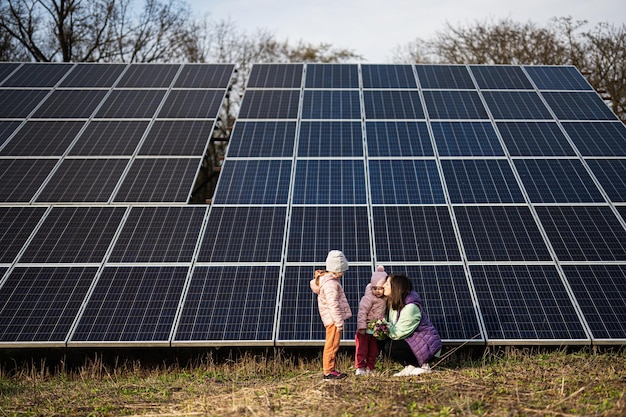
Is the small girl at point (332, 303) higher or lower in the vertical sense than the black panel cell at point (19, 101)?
lower

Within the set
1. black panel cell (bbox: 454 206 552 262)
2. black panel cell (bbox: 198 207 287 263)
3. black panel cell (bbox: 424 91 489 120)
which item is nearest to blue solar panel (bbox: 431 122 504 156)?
black panel cell (bbox: 424 91 489 120)

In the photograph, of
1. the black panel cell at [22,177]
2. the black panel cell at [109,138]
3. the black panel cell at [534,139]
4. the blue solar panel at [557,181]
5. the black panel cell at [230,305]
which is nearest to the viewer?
the black panel cell at [230,305]

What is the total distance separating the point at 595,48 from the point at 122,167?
28786mm

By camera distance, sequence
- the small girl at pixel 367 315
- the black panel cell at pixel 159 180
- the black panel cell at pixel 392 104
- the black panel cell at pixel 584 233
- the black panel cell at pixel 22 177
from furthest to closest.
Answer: the black panel cell at pixel 392 104 → the black panel cell at pixel 22 177 → the black panel cell at pixel 159 180 → the black panel cell at pixel 584 233 → the small girl at pixel 367 315

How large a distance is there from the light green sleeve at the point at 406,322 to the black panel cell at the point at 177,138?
7.07 m

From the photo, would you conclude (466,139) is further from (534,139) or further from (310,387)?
(310,387)

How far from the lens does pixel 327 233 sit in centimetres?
1043

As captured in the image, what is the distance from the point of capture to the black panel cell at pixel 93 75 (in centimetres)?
1585

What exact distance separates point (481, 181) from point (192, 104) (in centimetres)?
787

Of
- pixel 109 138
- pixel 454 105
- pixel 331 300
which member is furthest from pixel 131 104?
pixel 331 300

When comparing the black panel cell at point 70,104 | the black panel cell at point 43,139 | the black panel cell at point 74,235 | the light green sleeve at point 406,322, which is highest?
the black panel cell at point 70,104

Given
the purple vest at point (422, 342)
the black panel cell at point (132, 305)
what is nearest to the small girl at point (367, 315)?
the purple vest at point (422, 342)

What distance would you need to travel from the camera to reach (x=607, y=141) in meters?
13.1

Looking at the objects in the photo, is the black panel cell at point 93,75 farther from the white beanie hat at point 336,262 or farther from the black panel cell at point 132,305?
the white beanie hat at point 336,262
